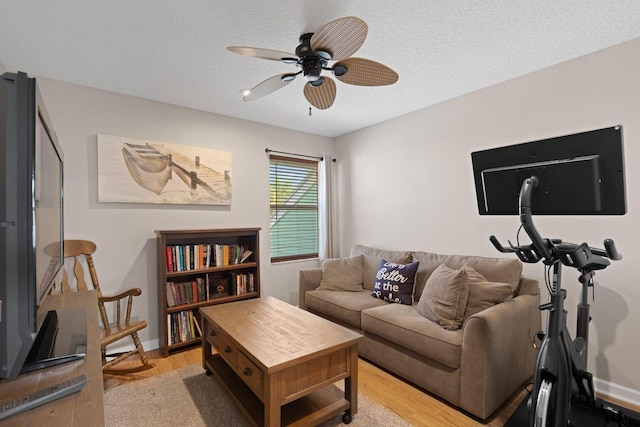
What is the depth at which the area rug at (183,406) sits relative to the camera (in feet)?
6.13

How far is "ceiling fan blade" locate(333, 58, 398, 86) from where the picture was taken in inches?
69.6

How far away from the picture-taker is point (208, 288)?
10.2 ft

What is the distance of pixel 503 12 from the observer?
173cm

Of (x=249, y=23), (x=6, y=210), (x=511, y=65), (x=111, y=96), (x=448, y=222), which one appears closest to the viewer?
(x=6, y=210)

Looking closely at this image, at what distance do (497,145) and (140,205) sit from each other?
3302 millimetres

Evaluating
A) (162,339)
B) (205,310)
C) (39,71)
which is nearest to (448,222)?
(205,310)

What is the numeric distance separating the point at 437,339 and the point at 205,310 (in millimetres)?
1694

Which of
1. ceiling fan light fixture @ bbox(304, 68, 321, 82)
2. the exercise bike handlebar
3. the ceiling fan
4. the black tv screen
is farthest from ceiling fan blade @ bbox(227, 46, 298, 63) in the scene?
the exercise bike handlebar

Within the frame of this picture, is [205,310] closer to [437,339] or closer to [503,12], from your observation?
[437,339]

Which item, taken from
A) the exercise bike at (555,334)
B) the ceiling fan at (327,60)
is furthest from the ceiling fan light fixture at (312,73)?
the exercise bike at (555,334)

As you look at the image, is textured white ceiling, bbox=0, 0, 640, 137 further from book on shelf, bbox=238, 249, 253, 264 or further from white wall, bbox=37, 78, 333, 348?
book on shelf, bbox=238, 249, 253, 264

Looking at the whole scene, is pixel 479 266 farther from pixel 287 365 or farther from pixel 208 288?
pixel 208 288

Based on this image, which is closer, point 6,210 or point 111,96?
point 6,210

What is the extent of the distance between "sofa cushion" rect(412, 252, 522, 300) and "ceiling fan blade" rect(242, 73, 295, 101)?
6.65 ft
